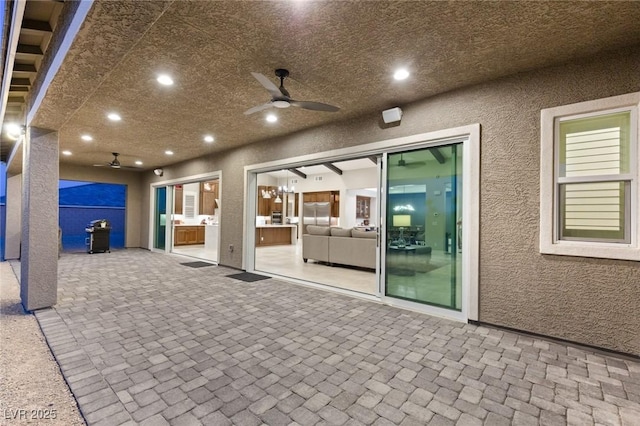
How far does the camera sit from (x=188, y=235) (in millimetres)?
10484

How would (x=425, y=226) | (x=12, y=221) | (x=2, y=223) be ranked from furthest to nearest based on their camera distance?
(x=2, y=223) < (x=12, y=221) < (x=425, y=226)

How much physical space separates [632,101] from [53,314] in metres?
6.03

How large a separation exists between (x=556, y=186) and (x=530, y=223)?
1.34ft

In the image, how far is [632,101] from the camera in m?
2.41

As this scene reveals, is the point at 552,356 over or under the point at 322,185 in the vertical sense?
under

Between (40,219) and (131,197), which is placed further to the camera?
(131,197)

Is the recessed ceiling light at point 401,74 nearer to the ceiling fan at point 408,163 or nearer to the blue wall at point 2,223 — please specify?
the ceiling fan at point 408,163

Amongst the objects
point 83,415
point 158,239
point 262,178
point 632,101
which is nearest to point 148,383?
point 83,415

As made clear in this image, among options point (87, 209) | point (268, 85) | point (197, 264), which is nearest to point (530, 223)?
point (268, 85)

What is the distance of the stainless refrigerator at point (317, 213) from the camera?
1188 cm

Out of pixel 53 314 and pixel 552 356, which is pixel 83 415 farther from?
pixel 552 356

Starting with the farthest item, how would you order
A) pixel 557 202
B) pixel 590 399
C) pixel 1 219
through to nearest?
pixel 1 219
pixel 557 202
pixel 590 399

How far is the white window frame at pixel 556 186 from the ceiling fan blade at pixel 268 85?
2554 mm

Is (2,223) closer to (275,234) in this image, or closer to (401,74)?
(275,234)
